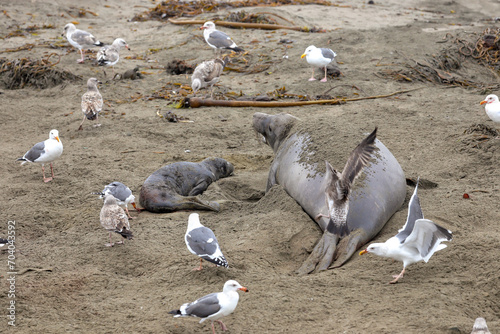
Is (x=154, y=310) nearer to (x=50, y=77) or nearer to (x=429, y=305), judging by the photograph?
(x=429, y=305)

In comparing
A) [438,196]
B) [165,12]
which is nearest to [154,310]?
[438,196]

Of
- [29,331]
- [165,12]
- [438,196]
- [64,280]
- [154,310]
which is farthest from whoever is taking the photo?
[165,12]

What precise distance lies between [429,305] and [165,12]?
13662 mm

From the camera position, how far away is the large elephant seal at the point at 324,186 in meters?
4.84

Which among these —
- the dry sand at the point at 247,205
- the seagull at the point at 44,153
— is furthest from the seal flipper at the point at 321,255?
the seagull at the point at 44,153

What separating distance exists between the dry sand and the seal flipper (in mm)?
149

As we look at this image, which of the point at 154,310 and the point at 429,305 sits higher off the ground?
the point at 429,305

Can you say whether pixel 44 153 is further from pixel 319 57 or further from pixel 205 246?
pixel 319 57

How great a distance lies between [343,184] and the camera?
4.72 m

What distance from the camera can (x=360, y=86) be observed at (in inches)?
399

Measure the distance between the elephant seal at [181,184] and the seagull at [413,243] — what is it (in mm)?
2412

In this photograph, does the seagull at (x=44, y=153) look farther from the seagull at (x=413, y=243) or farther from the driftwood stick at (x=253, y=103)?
the seagull at (x=413, y=243)

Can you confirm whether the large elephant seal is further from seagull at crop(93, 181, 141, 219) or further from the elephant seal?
seagull at crop(93, 181, 141, 219)

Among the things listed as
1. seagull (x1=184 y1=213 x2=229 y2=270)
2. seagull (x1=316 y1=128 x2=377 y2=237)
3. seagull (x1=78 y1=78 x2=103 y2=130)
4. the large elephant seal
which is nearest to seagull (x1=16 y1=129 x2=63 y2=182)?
seagull (x1=78 y1=78 x2=103 y2=130)
